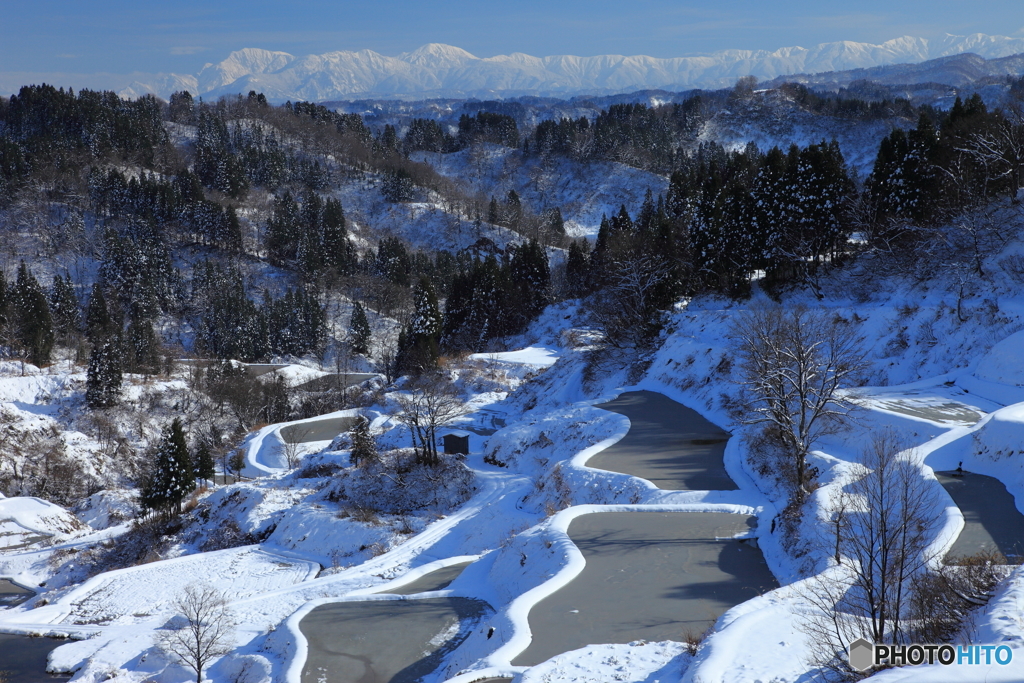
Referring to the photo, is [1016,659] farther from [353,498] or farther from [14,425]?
[14,425]

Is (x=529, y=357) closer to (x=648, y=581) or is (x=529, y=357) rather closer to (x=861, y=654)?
(x=648, y=581)

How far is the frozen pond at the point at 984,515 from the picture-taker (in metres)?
12.5

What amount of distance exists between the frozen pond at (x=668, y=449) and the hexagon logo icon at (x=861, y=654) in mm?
11481

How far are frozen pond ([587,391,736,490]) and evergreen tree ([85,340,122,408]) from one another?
4543 centimetres

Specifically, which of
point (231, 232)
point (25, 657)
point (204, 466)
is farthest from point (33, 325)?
point (25, 657)

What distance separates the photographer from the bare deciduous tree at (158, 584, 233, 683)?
15562mm

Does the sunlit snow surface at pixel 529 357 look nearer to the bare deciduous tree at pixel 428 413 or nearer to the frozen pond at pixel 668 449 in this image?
the bare deciduous tree at pixel 428 413

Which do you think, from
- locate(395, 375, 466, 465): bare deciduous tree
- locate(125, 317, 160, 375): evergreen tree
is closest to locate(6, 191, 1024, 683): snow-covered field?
locate(395, 375, 466, 465): bare deciduous tree

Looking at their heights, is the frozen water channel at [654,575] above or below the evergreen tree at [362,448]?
above

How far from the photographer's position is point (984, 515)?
13961mm

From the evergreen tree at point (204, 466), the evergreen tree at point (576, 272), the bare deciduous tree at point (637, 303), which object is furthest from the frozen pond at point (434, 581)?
the evergreen tree at point (576, 272)

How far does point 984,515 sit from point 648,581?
733 centimetres

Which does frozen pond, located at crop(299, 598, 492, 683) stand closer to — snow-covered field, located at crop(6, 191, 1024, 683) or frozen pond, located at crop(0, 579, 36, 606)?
snow-covered field, located at crop(6, 191, 1024, 683)

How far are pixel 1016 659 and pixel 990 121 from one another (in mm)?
37768
